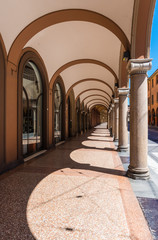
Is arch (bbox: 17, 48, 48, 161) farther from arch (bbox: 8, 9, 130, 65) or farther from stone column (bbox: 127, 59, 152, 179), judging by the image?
stone column (bbox: 127, 59, 152, 179)

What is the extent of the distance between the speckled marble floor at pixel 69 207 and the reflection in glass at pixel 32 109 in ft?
8.54

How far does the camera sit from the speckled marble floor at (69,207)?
7.24 feet

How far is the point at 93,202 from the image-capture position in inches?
119

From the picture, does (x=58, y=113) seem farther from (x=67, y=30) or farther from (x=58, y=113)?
(x=67, y=30)

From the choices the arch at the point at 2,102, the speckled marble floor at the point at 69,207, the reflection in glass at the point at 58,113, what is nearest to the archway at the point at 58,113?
the reflection in glass at the point at 58,113

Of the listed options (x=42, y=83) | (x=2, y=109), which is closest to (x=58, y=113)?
(x=42, y=83)

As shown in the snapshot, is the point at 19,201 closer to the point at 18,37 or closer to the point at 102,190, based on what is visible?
the point at 102,190

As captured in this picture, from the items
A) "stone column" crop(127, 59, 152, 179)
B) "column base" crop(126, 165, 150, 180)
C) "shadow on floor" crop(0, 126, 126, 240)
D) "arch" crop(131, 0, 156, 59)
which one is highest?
"arch" crop(131, 0, 156, 59)

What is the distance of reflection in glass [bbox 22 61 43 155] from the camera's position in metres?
7.05

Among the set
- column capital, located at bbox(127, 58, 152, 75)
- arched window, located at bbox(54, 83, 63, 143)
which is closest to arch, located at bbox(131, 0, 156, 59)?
column capital, located at bbox(127, 58, 152, 75)

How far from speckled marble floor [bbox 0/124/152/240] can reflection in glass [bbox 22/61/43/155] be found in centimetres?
260

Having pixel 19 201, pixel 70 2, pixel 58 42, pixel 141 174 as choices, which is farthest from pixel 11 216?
pixel 58 42

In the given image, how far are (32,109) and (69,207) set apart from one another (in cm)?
569

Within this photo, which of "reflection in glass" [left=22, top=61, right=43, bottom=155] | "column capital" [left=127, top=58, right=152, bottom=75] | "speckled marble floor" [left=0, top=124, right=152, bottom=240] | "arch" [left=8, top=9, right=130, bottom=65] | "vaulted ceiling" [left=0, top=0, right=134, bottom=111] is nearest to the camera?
"speckled marble floor" [left=0, top=124, right=152, bottom=240]
